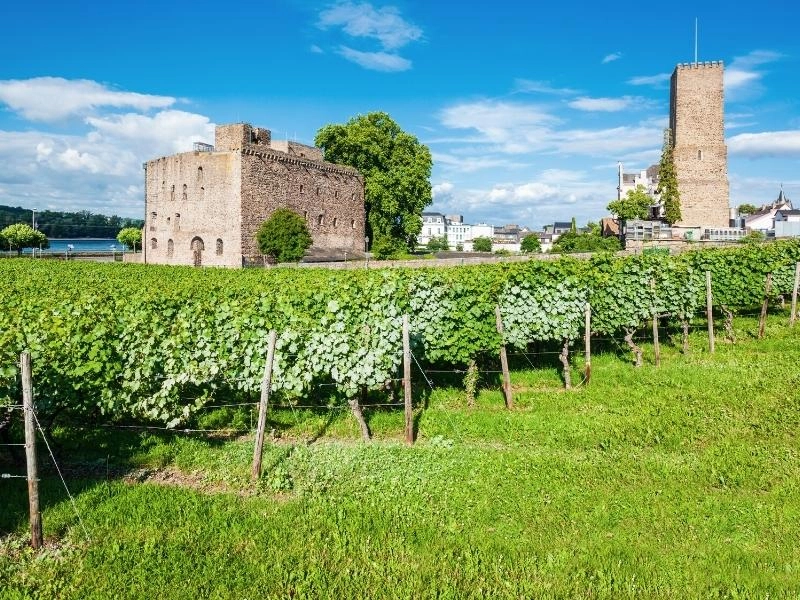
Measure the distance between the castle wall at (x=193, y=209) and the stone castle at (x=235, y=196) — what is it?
72 mm

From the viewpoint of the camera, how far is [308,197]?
4703 cm

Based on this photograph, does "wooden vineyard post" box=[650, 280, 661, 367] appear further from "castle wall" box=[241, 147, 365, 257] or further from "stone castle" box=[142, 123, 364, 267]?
"castle wall" box=[241, 147, 365, 257]

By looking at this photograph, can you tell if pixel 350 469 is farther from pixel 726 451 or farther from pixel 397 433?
pixel 726 451

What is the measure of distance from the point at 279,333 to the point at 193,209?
38514 mm

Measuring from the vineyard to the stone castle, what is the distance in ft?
99.6

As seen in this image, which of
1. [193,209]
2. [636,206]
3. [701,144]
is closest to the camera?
[193,209]

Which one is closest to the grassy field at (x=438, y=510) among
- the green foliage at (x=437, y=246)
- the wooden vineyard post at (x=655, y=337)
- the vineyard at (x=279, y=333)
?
the vineyard at (x=279, y=333)

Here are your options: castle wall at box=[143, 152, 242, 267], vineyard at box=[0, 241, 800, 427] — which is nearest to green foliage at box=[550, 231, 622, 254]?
castle wall at box=[143, 152, 242, 267]

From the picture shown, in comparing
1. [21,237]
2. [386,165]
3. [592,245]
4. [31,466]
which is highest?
[386,165]

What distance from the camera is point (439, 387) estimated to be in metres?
11.1

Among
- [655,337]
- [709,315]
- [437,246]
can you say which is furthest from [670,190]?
[437,246]

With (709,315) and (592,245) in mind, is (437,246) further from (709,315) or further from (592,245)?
(709,315)

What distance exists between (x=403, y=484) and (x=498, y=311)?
16.0 ft

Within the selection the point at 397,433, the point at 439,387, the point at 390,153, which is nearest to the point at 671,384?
the point at 439,387
